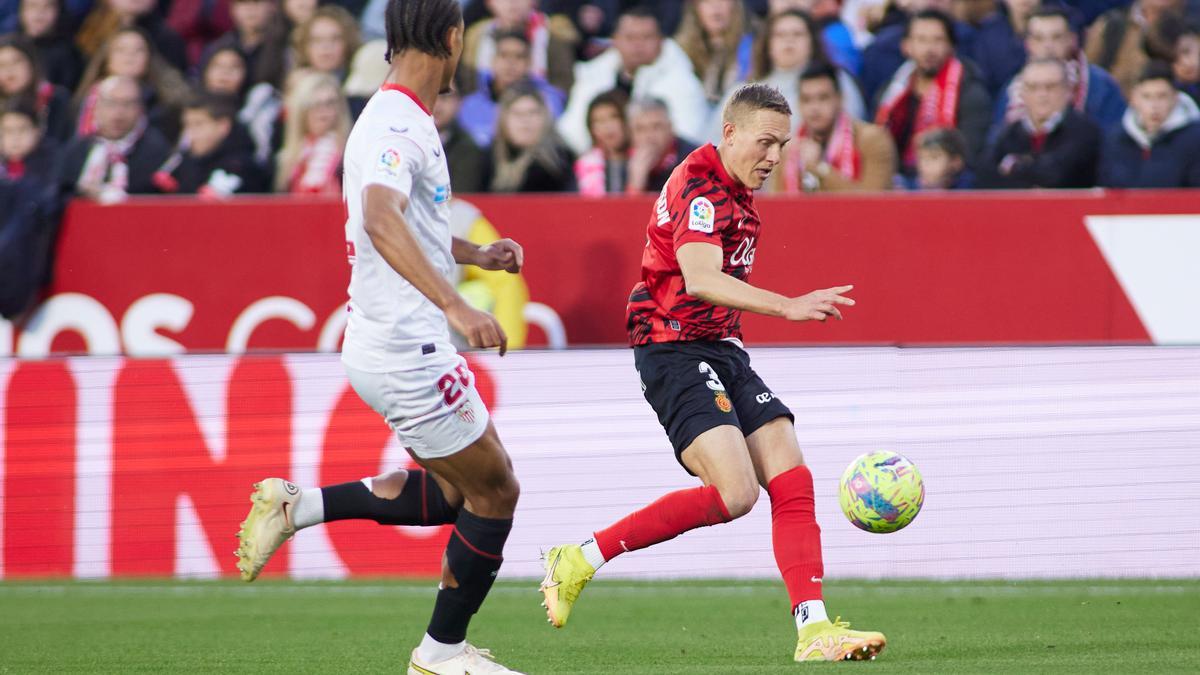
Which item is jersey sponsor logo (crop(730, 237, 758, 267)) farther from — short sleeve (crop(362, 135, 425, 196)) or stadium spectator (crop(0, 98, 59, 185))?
stadium spectator (crop(0, 98, 59, 185))

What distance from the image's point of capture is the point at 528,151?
11414mm

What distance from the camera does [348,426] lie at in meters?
9.21

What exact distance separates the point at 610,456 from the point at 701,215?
3.19m

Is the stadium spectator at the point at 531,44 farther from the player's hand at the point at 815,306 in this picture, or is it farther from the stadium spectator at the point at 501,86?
the player's hand at the point at 815,306

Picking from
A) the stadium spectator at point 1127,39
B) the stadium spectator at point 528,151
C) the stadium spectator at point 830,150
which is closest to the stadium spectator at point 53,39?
the stadium spectator at point 528,151

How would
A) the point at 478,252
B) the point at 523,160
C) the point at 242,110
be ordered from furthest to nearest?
the point at 242,110 < the point at 523,160 < the point at 478,252

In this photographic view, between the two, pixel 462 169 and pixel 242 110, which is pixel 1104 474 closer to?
pixel 462 169

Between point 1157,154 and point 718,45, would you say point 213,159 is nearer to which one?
point 718,45

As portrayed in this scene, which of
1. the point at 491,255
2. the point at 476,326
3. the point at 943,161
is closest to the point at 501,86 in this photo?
the point at 943,161

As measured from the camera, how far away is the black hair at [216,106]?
12008mm

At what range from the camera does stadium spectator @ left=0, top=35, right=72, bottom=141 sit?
1299 cm

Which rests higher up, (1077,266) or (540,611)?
(1077,266)

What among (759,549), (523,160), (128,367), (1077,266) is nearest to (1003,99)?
(1077,266)

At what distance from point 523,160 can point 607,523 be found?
320cm
